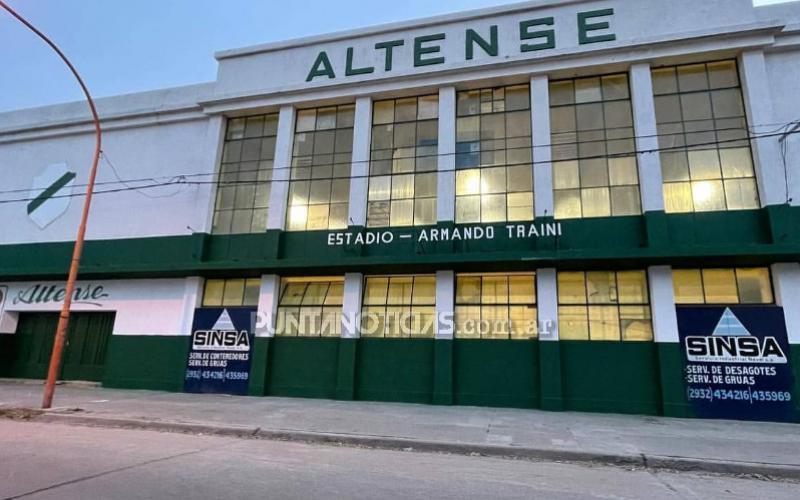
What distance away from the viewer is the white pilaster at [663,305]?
12.2 meters

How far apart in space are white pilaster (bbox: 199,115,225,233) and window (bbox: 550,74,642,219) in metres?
12.0

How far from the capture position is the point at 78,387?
1592 cm

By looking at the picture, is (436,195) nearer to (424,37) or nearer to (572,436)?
(424,37)

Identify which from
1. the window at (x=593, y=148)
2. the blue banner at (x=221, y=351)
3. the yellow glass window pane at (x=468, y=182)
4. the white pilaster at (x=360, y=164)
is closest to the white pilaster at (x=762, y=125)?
the window at (x=593, y=148)

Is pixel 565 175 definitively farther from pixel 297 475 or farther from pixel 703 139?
pixel 297 475

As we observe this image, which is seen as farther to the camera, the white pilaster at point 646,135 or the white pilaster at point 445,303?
the white pilaster at point 445,303

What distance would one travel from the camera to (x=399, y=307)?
14.5 meters

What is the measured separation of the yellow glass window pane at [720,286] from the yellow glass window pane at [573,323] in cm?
322

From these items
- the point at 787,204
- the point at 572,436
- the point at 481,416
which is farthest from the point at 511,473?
the point at 787,204

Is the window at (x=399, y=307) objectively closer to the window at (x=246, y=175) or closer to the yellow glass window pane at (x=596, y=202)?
the window at (x=246, y=175)

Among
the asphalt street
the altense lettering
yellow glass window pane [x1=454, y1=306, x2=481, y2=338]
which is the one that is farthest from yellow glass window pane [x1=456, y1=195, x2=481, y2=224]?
the asphalt street

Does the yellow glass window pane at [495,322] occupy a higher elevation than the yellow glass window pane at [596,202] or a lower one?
lower

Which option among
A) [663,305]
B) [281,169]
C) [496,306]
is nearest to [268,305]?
[281,169]

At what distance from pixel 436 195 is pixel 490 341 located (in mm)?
4999
